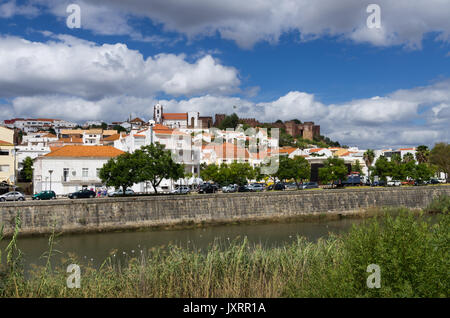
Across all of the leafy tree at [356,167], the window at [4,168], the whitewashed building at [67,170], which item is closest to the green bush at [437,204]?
the whitewashed building at [67,170]

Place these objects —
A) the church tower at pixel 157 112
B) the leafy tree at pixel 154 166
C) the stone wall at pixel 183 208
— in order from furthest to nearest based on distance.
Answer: the church tower at pixel 157 112 < the leafy tree at pixel 154 166 < the stone wall at pixel 183 208

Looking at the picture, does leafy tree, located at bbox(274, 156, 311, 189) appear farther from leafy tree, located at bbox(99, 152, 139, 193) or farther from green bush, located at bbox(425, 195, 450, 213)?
leafy tree, located at bbox(99, 152, 139, 193)

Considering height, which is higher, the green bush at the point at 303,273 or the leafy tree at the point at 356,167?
the leafy tree at the point at 356,167

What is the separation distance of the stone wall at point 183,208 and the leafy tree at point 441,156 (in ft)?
102

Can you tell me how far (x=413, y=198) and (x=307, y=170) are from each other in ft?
53.1

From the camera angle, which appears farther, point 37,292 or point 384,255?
point 37,292

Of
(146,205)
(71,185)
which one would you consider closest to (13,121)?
(71,185)

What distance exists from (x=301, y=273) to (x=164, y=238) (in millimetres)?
19160

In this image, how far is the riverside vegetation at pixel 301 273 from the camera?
26.1 ft

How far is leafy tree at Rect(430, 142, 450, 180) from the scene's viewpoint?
234 ft

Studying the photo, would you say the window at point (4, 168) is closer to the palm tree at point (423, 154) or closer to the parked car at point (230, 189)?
the parked car at point (230, 189)

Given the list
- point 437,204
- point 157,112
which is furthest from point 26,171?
point 157,112

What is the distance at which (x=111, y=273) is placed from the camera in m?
11.8
